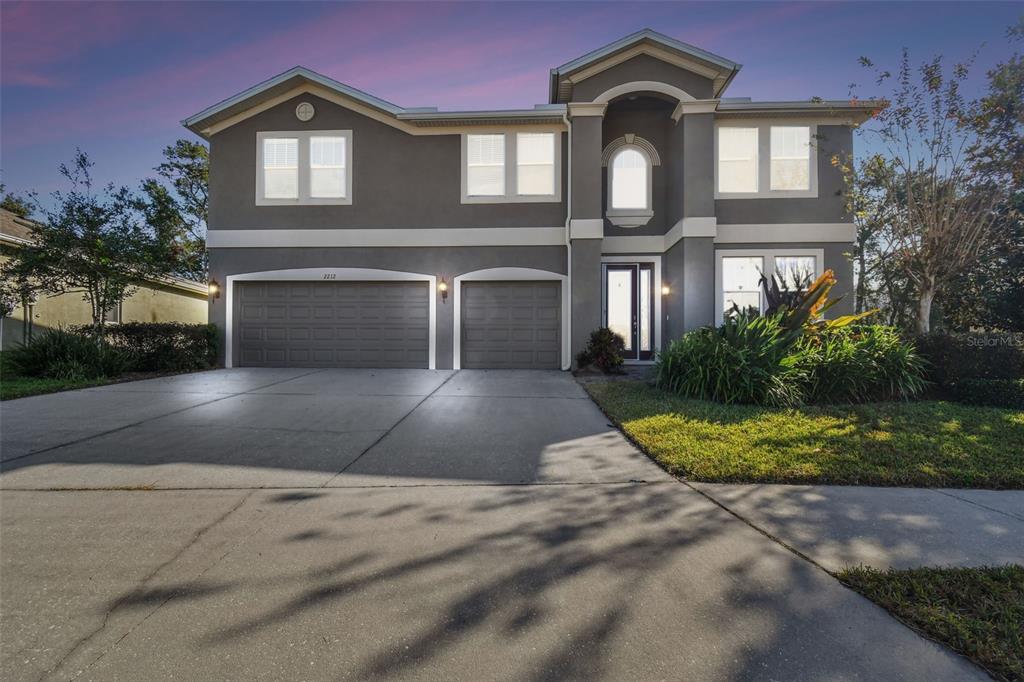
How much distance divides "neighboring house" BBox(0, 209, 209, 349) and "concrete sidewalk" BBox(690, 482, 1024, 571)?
13314mm

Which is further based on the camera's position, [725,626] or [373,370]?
[373,370]

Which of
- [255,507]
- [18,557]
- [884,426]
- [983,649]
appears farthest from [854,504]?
[18,557]

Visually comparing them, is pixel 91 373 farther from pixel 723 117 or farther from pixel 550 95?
pixel 723 117

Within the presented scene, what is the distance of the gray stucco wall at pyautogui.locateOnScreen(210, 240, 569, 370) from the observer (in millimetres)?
11234

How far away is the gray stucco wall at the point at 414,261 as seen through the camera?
36.9ft

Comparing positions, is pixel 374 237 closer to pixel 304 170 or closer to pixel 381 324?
pixel 381 324

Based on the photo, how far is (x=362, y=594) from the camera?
201 centimetres

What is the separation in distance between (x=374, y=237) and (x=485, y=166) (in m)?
3.41

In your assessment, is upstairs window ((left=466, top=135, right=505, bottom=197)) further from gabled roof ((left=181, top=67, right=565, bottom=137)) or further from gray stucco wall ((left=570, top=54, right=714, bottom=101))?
gray stucco wall ((left=570, top=54, right=714, bottom=101))

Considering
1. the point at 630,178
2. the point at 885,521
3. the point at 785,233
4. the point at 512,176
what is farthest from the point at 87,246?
the point at 785,233

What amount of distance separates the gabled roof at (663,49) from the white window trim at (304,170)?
562 centimetres

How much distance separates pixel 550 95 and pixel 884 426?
32.8 ft

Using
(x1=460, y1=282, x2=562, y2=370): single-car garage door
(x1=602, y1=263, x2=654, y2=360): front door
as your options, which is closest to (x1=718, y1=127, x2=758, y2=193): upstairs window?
(x1=602, y1=263, x2=654, y2=360): front door

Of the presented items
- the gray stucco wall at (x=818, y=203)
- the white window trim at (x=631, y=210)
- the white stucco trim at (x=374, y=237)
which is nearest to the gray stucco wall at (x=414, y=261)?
the white stucco trim at (x=374, y=237)
